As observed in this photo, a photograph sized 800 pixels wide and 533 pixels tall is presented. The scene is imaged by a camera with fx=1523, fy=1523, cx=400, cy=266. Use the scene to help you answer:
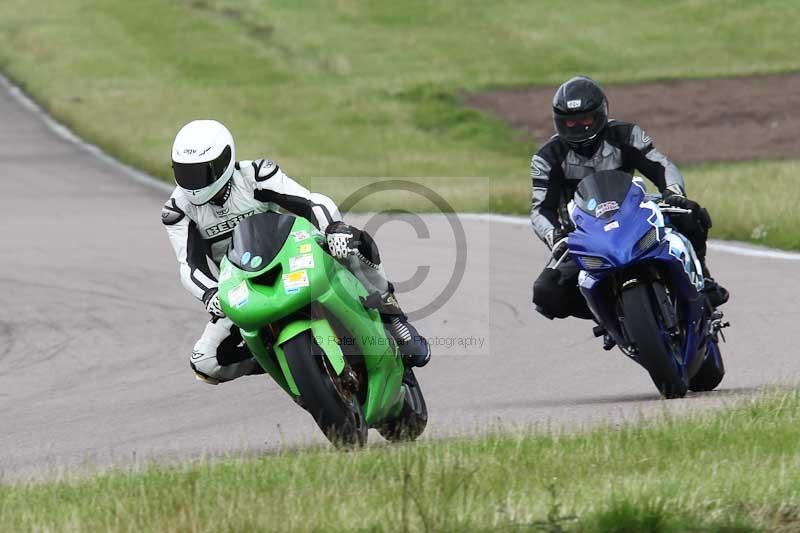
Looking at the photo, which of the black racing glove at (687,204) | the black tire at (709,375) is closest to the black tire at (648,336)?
the black tire at (709,375)

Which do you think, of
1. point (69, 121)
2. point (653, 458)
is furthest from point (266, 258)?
point (69, 121)

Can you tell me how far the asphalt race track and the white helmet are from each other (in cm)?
127

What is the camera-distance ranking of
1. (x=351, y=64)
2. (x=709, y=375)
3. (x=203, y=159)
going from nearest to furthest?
(x=203, y=159) < (x=709, y=375) < (x=351, y=64)

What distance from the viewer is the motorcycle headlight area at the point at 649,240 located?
766 cm

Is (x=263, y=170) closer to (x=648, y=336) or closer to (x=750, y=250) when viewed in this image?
(x=648, y=336)

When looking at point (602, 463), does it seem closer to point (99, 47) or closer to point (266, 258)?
point (266, 258)

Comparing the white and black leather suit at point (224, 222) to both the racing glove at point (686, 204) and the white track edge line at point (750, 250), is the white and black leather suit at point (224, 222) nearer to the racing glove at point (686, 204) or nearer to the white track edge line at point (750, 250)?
the racing glove at point (686, 204)

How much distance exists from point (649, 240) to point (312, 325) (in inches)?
78.1

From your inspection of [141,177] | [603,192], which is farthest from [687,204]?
[141,177]

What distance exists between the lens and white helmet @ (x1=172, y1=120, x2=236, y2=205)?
739 centimetres

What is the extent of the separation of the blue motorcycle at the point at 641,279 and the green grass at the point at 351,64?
1250 cm

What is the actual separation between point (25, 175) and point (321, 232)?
738 inches

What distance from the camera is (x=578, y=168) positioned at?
8812mm

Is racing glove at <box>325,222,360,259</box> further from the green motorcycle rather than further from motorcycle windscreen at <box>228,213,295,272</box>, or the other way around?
motorcycle windscreen at <box>228,213,295,272</box>
